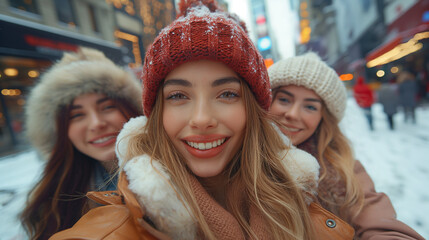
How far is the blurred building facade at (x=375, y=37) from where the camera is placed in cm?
743

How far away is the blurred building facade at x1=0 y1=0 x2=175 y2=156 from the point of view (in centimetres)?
482

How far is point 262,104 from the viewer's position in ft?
3.99

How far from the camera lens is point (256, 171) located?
3.63 feet

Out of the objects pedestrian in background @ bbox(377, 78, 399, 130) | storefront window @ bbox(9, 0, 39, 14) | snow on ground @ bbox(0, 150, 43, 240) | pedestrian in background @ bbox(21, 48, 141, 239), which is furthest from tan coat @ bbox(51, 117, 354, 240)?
pedestrian in background @ bbox(377, 78, 399, 130)

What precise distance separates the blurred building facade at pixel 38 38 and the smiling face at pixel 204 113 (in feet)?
5.68

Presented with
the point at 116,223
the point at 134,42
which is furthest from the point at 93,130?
the point at 134,42

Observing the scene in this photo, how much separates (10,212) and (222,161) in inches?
112

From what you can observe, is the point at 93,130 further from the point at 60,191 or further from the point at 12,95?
the point at 12,95

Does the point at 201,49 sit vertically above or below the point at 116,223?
above

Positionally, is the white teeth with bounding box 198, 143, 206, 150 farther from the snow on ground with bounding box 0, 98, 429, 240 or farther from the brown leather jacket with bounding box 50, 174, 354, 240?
the snow on ground with bounding box 0, 98, 429, 240

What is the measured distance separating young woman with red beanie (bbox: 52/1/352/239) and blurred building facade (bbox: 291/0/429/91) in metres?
1.57

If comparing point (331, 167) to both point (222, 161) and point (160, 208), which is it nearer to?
point (222, 161)

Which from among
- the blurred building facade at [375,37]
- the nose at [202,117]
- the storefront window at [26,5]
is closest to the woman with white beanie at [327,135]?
the nose at [202,117]

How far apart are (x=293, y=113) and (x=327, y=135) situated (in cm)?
50
